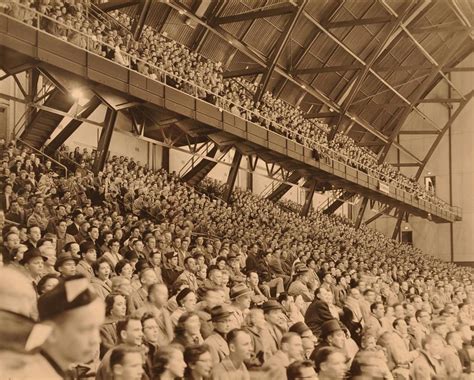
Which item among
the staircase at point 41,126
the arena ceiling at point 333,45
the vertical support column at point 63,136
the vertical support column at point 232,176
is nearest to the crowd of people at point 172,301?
the vertical support column at point 63,136

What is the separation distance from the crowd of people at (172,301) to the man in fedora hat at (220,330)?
13 millimetres

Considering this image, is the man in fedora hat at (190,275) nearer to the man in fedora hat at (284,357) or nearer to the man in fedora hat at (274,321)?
the man in fedora hat at (274,321)

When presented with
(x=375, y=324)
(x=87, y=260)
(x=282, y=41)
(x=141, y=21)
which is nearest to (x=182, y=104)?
(x=141, y=21)

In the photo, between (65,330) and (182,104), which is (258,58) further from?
(65,330)

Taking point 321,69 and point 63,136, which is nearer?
point 63,136

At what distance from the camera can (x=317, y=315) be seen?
9406 mm

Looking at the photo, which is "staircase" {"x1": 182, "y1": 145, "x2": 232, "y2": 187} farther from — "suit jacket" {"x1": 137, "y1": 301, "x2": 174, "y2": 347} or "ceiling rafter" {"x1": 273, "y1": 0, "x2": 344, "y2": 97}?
"suit jacket" {"x1": 137, "y1": 301, "x2": 174, "y2": 347}

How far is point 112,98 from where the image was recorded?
17656 millimetres

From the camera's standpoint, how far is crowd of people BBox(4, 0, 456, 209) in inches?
599

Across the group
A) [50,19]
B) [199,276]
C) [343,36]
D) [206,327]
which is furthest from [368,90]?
[206,327]

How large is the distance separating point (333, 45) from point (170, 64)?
1573 cm

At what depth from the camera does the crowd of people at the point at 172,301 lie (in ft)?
8.57

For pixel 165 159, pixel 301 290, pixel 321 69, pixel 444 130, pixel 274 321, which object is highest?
pixel 444 130

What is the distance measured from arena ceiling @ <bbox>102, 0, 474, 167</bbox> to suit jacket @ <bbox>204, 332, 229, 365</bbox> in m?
15.5
